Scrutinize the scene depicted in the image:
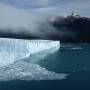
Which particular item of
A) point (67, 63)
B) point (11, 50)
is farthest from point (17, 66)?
point (67, 63)

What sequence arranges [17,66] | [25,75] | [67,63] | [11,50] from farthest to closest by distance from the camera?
1. [67,63]
2. [11,50]
3. [17,66]
4. [25,75]

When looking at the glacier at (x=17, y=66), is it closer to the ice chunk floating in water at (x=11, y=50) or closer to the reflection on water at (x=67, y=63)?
the ice chunk floating in water at (x=11, y=50)

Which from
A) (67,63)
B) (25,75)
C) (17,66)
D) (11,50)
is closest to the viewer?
(25,75)

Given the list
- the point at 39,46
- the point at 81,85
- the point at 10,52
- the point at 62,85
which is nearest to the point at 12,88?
the point at 62,85

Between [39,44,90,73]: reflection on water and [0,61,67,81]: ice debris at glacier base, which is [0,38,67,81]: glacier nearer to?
[0,61,67,81]: ice debris at glacier base

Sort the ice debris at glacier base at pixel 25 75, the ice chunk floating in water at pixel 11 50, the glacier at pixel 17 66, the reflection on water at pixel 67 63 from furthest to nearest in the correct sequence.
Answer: the reflection on water at pixel 67 63
the ice chunk floating in water at pixel 11 50
the glacier at pixel 17 66
the ice debris at glacier base at pixel 25 75

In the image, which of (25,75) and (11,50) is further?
(11,50)

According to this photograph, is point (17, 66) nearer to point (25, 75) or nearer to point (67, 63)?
point (25, 75)

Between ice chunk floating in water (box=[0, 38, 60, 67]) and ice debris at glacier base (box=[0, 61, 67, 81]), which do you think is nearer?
ice debris at glacier base (box=[0, 61, 67, 81])

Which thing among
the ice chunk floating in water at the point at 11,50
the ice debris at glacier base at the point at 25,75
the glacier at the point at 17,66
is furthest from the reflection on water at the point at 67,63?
Answer: the ice debris at glacier base at the point at 25,75

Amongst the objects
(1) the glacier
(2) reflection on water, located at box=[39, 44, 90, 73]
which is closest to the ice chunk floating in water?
(1) the glacier

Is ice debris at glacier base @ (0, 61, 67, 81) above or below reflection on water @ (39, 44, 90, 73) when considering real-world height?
below

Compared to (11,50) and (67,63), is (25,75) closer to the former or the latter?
(11,50)

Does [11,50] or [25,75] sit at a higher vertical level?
[11,50]
